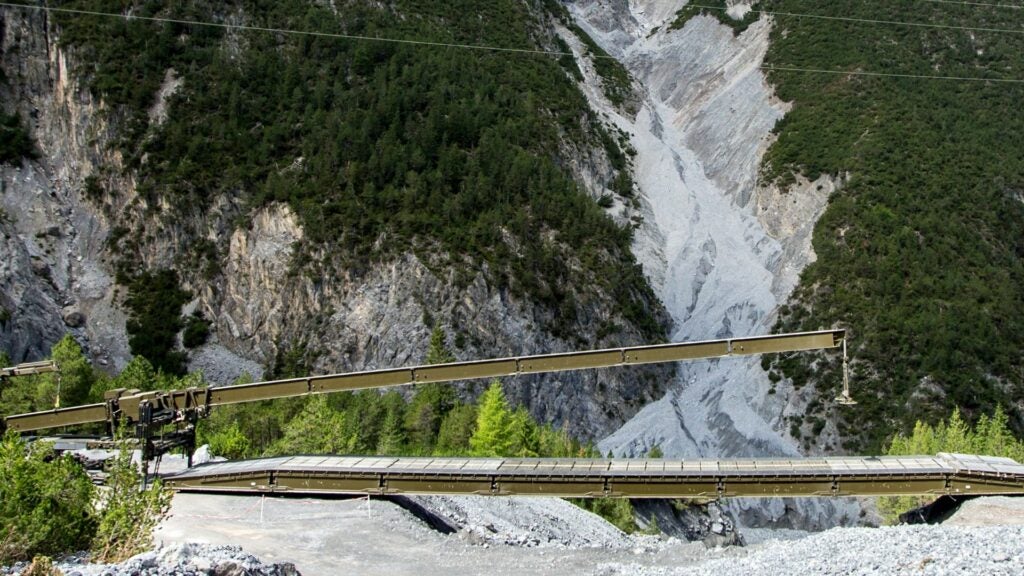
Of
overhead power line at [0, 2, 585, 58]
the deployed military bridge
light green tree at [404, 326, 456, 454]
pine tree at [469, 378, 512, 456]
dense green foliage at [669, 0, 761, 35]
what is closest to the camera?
the deployed military bridge

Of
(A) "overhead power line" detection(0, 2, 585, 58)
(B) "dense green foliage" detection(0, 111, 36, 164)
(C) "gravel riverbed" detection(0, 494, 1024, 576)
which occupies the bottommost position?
(C) "gravel riverbed" detection(0, 494, 1024, 576)

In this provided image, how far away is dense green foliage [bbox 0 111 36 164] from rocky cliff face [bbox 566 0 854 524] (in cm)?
5947

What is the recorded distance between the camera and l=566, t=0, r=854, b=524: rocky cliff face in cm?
8325

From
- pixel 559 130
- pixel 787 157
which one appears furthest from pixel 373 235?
pixel 787 157

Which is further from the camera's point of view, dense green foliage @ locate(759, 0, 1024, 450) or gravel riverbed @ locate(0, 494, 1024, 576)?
dense green foliage @ locate(759, 0, 1024, 450)

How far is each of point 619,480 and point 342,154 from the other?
63.9m

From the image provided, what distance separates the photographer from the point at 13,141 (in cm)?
8950

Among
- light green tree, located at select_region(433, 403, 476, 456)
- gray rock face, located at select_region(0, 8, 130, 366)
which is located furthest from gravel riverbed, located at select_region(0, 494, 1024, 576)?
gray rock face, located at select_region(0, 8, 130, 366)

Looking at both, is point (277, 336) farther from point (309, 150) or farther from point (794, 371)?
point (794, 371)

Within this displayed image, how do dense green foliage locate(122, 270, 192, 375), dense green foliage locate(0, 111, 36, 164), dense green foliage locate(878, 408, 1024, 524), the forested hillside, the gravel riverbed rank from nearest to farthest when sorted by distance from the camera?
the gravel riverbed → dense green foliage locate(878, 408, 1024, 524) → dense green foliage locate(122, 270, 192, 375) → the forested hillside → dense green foliage locate(0, 111, 36, 164)

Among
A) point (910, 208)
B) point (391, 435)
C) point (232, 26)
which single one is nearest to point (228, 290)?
point (232, 26)

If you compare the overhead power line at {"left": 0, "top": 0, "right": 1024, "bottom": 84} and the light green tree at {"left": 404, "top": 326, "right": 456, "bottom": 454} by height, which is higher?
the overhead power line at {"left": 0, "top": 0, "right": 1024, "bottom": 84}

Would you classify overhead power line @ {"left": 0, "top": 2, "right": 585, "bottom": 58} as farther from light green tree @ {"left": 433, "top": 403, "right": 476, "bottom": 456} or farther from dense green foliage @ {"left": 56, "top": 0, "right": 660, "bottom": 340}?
light green tree @ {"left": 433, "top": 403, "right": 476, "bottom": 456}

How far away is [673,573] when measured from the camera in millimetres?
23812
